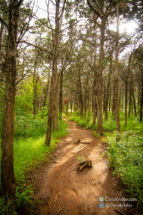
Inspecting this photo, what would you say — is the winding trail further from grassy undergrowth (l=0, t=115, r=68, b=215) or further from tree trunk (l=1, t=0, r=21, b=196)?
tree trunk (l=1, t=0, r=21, b=196)

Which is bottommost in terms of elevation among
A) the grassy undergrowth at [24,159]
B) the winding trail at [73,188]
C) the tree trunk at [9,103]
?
the winding trail at [73,188]

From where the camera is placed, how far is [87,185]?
10.9 feet

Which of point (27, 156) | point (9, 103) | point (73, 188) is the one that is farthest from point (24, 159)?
point (9, 103)

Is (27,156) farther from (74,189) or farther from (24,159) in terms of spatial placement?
(74,189)

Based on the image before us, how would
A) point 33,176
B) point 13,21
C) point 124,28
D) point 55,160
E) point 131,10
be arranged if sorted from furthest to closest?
point 124,28, point 131,10, point 55,160, point 33,176, point 13,21

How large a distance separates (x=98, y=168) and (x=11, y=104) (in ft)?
12.5

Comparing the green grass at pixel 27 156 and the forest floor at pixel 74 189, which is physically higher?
the green grass at pixel 27 156

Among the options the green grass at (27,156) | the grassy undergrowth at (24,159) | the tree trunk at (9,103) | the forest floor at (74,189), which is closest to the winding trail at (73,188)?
the forest floor at (74,189)

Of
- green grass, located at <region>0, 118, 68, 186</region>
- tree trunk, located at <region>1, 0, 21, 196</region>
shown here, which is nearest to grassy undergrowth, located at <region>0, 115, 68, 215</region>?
green grass, located at <region>0, 118, 68, 186</region>

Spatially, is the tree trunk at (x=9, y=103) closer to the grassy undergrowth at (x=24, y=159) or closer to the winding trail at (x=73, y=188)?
the grassy undergrowth at (x=24, y=159)

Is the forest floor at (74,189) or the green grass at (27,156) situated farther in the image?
the green grass at (27,156)

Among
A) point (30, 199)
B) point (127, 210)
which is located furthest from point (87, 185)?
point (30, 199)

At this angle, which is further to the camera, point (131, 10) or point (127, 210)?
point (131, 10)

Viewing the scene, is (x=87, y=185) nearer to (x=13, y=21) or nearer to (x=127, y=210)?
(x=127, y=210)
